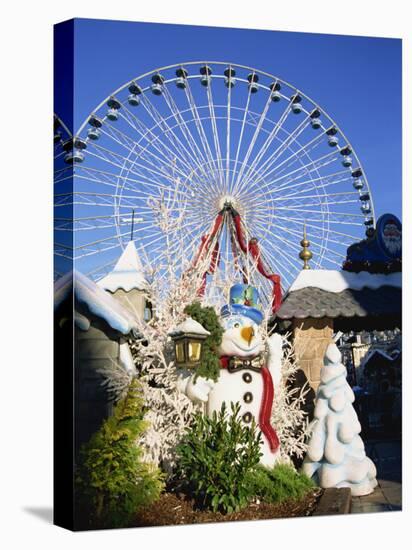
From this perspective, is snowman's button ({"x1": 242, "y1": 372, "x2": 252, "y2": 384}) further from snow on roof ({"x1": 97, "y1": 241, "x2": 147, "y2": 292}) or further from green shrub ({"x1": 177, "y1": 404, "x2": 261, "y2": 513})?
snow on roof ({"x1": 97, "y1": 241, "x2": 147, "y2": 292})

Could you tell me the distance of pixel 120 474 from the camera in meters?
12.2

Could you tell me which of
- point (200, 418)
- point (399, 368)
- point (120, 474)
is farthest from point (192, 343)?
point (399, 368)

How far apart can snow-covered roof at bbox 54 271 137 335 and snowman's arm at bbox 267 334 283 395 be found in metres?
1.54

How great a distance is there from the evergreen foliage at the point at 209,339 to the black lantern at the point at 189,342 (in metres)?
0.09

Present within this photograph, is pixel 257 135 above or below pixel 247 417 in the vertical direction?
above

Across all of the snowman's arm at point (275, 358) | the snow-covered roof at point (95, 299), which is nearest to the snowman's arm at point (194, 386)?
the snow-covered roof at point (95, 299)

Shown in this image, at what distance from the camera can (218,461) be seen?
12.6 meters

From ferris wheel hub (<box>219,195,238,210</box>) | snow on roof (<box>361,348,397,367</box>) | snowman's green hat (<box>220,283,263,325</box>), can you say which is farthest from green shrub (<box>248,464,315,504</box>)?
ferris wheel hub (<box>219,195,238,210</box>)

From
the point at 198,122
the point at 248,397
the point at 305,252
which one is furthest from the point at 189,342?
the point at 198,122

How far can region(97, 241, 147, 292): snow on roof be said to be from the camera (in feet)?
42.1

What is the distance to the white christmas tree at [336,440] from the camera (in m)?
13.6

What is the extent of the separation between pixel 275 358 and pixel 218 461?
1548 millimetres

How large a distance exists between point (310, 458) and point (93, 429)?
270 cm

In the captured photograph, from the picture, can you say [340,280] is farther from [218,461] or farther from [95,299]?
[95,299]
